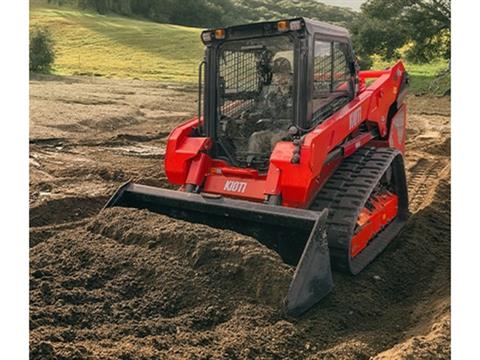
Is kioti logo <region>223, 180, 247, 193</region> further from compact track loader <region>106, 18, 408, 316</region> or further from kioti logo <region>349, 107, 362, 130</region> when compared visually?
kioti logo <region>349, 107, 362, 130</region>

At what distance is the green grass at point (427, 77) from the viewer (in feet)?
71.4

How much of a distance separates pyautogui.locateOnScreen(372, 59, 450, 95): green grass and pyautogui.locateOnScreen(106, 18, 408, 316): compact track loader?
51.3ft

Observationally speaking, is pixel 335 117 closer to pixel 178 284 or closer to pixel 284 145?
pixel 284 145

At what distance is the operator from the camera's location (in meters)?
5.30

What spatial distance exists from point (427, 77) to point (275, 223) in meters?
21.0

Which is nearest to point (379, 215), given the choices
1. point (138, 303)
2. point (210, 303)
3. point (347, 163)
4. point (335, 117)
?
point (347, 163)

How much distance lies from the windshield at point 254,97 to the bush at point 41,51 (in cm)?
2789

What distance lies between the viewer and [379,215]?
19.0 ft

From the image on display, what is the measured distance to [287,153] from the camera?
16.1 ft

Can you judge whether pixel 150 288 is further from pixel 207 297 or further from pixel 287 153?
pixel 287 153

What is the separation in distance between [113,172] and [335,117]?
4.69 meters

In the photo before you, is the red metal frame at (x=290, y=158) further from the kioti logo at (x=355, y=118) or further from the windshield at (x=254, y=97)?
the windshield at (x=254, y=97)

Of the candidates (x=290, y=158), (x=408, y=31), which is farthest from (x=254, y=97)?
(x=408, y=31)

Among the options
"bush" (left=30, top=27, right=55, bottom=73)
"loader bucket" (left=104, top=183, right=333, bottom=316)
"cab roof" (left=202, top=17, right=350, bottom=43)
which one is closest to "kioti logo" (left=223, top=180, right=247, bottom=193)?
"loader bucket" (left=104, top=183, right=333, bottom=316)
